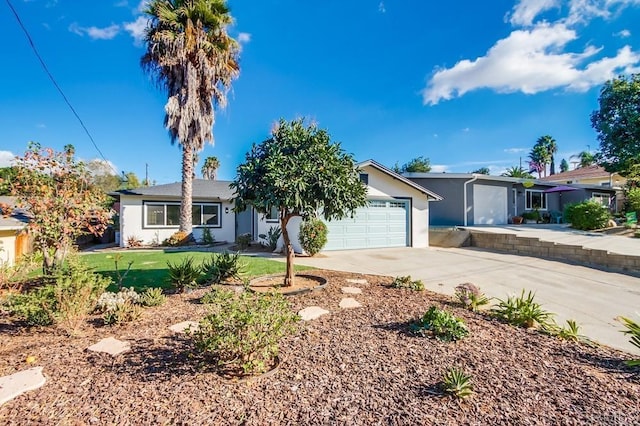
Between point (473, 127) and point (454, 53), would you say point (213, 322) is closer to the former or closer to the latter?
point (454, 53)

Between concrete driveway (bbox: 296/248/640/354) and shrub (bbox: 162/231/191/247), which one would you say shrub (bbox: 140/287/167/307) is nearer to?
concrete driveway (bbox: 296/248/640/354)

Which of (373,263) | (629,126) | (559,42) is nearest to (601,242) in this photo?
(559,42)

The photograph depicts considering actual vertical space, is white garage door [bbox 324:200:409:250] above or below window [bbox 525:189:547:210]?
below

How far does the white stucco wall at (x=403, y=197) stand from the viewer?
13.4 metres

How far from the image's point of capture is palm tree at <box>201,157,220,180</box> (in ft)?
115

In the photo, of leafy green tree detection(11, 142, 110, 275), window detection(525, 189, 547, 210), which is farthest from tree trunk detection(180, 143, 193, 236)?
window detection(525, 189, 547, 210)

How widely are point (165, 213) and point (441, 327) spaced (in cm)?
1522

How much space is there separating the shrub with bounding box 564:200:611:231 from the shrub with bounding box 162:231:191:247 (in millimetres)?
19814

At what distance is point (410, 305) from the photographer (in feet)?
16.1

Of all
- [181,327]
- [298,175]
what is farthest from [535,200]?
[181,327]

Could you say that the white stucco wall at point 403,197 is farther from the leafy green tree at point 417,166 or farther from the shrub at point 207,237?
the leafy green tree at point 417,166

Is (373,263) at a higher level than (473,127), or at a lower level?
lower

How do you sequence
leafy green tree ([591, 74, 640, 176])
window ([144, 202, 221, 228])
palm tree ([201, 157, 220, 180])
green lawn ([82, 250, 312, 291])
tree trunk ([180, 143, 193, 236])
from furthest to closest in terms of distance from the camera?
palm tree ([201, 157, 220, 180]) < leafy green tree ([591, 74, 640, 176]) < window ([144, 202, 221, 228]) < tree trunk ([180, 143, 193, 236]) < green lawn ([82, 250, 312, 291])

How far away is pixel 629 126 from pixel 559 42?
10946 millimetres
